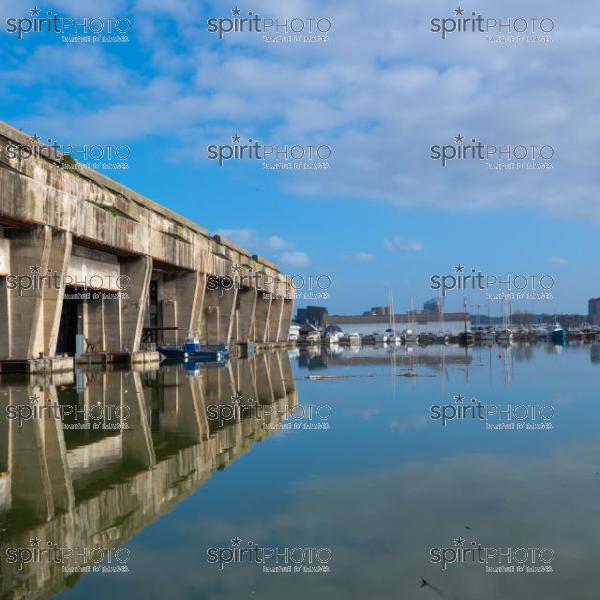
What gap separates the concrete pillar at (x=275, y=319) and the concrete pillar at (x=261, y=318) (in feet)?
23.6

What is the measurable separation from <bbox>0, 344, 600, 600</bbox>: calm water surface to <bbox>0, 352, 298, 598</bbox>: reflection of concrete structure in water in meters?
0.04

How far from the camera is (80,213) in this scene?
42625mm

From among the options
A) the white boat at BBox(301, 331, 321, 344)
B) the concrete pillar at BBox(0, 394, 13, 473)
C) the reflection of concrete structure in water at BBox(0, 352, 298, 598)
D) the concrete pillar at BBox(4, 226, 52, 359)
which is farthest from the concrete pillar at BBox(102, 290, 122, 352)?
the white boat at BBox(301, 331, 321, 344)

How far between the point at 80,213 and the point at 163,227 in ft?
66.2

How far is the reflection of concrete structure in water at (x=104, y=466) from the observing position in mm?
8625

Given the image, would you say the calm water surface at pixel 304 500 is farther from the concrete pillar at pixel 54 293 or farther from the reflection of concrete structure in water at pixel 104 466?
the concrete pillar at pixel 54 293

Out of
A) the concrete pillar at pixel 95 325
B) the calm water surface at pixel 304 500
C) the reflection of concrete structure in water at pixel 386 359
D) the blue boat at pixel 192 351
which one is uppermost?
the concrete pillar at pixel 95 325

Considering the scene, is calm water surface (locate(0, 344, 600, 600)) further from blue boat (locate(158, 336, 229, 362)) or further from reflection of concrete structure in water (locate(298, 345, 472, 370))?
blue boat (locate(158, 336, 229, 362))

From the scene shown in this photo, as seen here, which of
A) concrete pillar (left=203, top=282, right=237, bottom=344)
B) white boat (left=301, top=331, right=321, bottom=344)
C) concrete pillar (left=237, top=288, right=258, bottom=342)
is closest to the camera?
concrete pillar (left=203, top=282, right=237, bottom=344)

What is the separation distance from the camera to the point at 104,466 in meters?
13.1

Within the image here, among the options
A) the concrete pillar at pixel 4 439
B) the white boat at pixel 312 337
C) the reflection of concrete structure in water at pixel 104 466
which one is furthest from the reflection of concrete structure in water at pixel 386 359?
the white boat at pixel 312 337

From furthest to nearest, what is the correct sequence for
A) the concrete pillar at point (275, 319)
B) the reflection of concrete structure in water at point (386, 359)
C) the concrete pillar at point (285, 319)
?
the concrete pillar at point (285, 319), the concrete pillar at point (275, 319), the reflection of concrete structure in water at point (386, 359)

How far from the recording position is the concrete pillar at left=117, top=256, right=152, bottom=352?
5412 centimetres

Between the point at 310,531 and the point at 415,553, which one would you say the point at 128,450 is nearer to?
the point at 310,531
